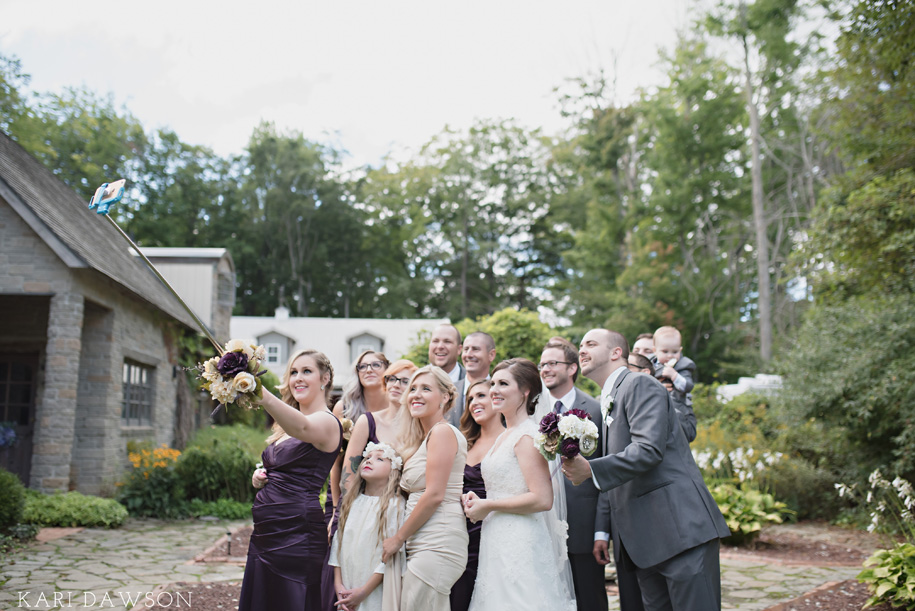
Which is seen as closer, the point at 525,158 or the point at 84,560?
the point at 84,560

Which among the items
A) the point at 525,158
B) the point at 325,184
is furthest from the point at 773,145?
the point at 325,184

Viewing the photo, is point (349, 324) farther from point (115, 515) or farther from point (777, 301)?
point (115, 515)

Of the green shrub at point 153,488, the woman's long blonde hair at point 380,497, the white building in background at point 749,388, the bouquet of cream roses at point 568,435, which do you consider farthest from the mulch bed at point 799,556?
the white building in background at point 749,388

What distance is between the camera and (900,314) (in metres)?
10.7

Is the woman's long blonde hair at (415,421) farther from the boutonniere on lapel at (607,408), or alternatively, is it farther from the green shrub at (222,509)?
the green shrub at (222,509)

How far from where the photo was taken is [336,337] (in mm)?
29016

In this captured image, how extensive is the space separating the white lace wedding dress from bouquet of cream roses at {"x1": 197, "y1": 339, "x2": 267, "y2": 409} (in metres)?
1.37

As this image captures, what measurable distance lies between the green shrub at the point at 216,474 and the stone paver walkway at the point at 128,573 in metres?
2.55

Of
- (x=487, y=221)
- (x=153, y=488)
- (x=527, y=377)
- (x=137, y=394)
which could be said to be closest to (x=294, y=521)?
(x=527, y=377)

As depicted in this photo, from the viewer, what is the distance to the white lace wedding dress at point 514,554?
3.54 m

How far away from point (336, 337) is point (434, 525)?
84.7 ft

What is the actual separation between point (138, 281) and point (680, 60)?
22.2 m

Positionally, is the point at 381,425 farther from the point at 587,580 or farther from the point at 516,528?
the point at 587,580

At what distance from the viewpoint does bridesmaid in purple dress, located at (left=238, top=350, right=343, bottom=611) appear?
3832 mm
